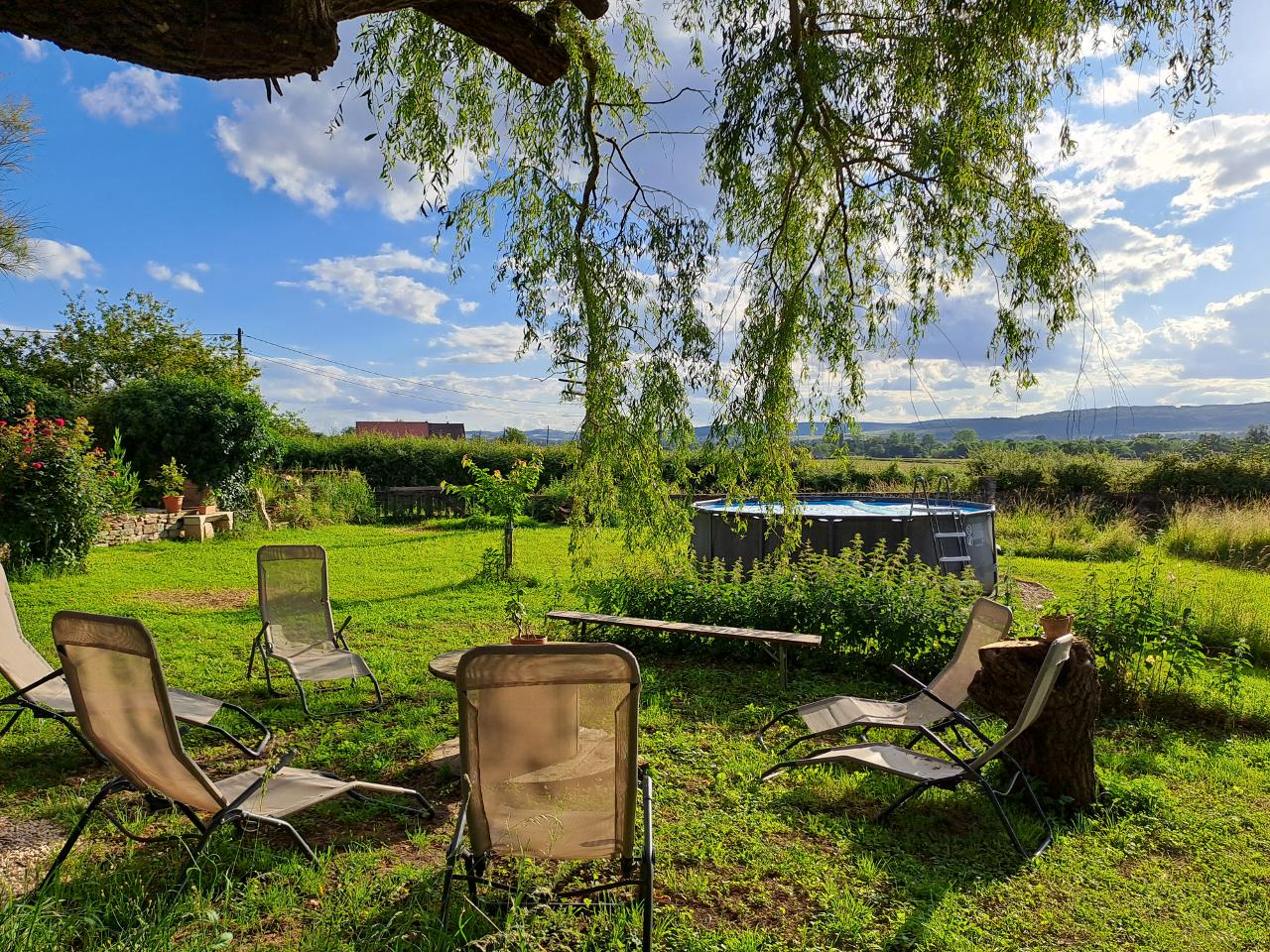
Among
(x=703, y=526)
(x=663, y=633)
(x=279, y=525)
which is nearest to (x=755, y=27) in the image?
(x=663, y=633)

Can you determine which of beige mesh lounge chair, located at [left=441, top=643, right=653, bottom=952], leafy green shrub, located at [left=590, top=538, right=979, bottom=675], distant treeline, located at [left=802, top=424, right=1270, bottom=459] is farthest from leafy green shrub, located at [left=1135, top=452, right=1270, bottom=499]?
beige mesh lounge chair, located at [left=441, top=643, right=653, bottom=952]

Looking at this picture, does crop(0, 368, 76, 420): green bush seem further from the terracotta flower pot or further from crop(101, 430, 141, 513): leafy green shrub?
the terracotta flower pot

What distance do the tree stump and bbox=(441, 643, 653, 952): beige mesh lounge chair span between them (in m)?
2.28

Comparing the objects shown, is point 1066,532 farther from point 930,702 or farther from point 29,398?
point 29,398

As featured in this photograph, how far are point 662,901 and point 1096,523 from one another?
15.2 m

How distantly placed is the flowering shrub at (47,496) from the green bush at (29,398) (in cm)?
638

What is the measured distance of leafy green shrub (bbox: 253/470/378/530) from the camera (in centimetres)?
1599

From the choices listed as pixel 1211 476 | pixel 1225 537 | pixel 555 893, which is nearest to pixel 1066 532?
pixel 1225 537

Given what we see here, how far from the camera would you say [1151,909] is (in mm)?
2893

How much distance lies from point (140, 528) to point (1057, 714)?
1323cm

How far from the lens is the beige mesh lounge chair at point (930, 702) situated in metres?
4.11

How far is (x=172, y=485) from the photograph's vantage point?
44.9ft

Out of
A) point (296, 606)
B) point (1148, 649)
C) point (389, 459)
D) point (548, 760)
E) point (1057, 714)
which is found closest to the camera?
point (548, 760)

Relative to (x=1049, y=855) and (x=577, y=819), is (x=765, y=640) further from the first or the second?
(x=577, y=819)
